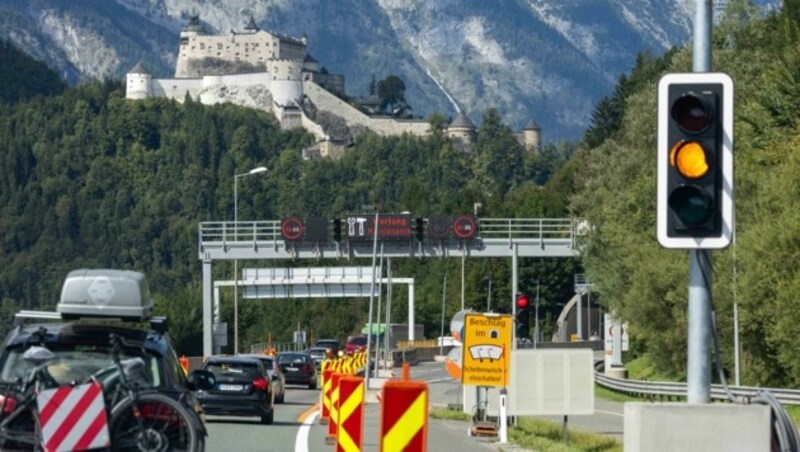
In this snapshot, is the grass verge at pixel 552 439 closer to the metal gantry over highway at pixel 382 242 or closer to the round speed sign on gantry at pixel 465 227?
the metal gantry over highway at pixel 382 242

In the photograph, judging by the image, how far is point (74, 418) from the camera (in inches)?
581

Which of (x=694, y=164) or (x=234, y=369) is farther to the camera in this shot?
(x=234, y=369)

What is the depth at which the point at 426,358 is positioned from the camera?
350 ft

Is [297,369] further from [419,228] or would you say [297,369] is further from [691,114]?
[691,114]

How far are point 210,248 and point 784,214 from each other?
1568 inches

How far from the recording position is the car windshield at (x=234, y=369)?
35.9 m

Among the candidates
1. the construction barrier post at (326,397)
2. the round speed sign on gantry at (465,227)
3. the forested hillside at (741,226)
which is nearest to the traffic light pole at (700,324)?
the construction barrier post at (326,397)

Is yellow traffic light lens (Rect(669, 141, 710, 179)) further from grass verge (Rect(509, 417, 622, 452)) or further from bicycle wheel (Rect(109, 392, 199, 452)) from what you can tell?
grass verge (Rect(509, 417, 622, 452))

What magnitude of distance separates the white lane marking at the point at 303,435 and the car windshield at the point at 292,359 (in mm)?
23146

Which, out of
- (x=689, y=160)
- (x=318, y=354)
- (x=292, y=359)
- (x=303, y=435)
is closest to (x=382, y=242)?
(x=318, y=354)

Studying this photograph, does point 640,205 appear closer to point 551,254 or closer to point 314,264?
point 551,254

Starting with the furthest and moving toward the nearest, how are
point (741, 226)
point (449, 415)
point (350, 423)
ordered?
point (741, 226), point (449, 415), point (350, 423)

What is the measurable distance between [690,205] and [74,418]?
4.92 metres

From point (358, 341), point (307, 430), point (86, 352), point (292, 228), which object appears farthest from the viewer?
point (358, 341)
